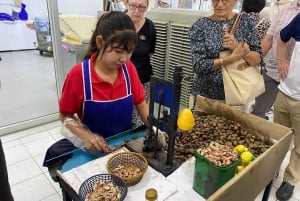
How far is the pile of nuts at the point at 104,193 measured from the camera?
2.54 feet

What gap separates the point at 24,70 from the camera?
3.89 m

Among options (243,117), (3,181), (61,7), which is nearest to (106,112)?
(3,181)

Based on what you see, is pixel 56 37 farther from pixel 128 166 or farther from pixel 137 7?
pixel 128 166

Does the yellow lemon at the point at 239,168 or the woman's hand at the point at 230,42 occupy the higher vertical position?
the woman's hand at the point at 230,42

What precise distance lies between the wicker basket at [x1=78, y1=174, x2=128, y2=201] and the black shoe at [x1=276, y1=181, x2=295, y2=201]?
5.01ft

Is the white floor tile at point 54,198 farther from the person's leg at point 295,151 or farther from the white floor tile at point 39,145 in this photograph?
the person's leg at point 295,151

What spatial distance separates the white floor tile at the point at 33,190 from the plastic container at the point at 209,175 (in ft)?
4.81

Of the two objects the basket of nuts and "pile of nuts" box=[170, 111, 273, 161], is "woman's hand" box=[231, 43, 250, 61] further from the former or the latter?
the basket of nuts

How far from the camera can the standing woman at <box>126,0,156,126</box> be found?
1.87m

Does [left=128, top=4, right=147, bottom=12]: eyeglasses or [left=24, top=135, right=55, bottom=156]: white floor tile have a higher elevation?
[left=128, top=4, right=147, bottom=12]: eyeglasses

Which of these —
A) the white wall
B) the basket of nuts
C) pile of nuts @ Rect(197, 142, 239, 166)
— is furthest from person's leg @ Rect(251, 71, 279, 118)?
the white wall

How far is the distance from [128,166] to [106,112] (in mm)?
307

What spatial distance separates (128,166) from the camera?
97 cm

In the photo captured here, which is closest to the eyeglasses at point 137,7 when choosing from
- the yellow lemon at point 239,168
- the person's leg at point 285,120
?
the person's leg at point 285,120
